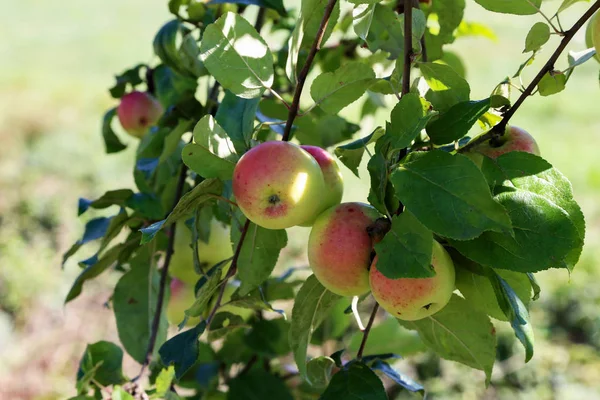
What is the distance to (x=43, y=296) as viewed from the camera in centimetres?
266

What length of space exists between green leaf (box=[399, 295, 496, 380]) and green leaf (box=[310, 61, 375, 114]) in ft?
0.65

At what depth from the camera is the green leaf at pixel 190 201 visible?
1.78 ft

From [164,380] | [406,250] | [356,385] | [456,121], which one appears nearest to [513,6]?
[456,121]

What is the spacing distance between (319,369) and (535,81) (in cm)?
35

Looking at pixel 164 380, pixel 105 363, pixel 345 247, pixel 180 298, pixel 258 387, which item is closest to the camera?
pixel 345 247

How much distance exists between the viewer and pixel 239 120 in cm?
66

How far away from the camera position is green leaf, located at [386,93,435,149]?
0.49 meters

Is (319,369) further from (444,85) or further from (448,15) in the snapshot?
(448,15)

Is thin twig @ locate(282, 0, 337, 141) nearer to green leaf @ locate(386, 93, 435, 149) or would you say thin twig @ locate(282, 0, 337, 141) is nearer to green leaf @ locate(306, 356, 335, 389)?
green leaf @ locate(386, 93, 435, 149)

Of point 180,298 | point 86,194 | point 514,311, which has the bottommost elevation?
point 86,194

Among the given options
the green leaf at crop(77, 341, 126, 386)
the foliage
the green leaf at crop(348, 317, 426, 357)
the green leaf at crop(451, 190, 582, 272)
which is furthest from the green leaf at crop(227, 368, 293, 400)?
the green leaf at crop(451, 190, 582, 272)

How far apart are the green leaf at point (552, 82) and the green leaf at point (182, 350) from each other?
1.18 feet

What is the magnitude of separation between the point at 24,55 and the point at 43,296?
3.24m

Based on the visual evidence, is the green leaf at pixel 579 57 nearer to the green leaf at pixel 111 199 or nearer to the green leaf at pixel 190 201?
the green leaf at pixel 190 201
